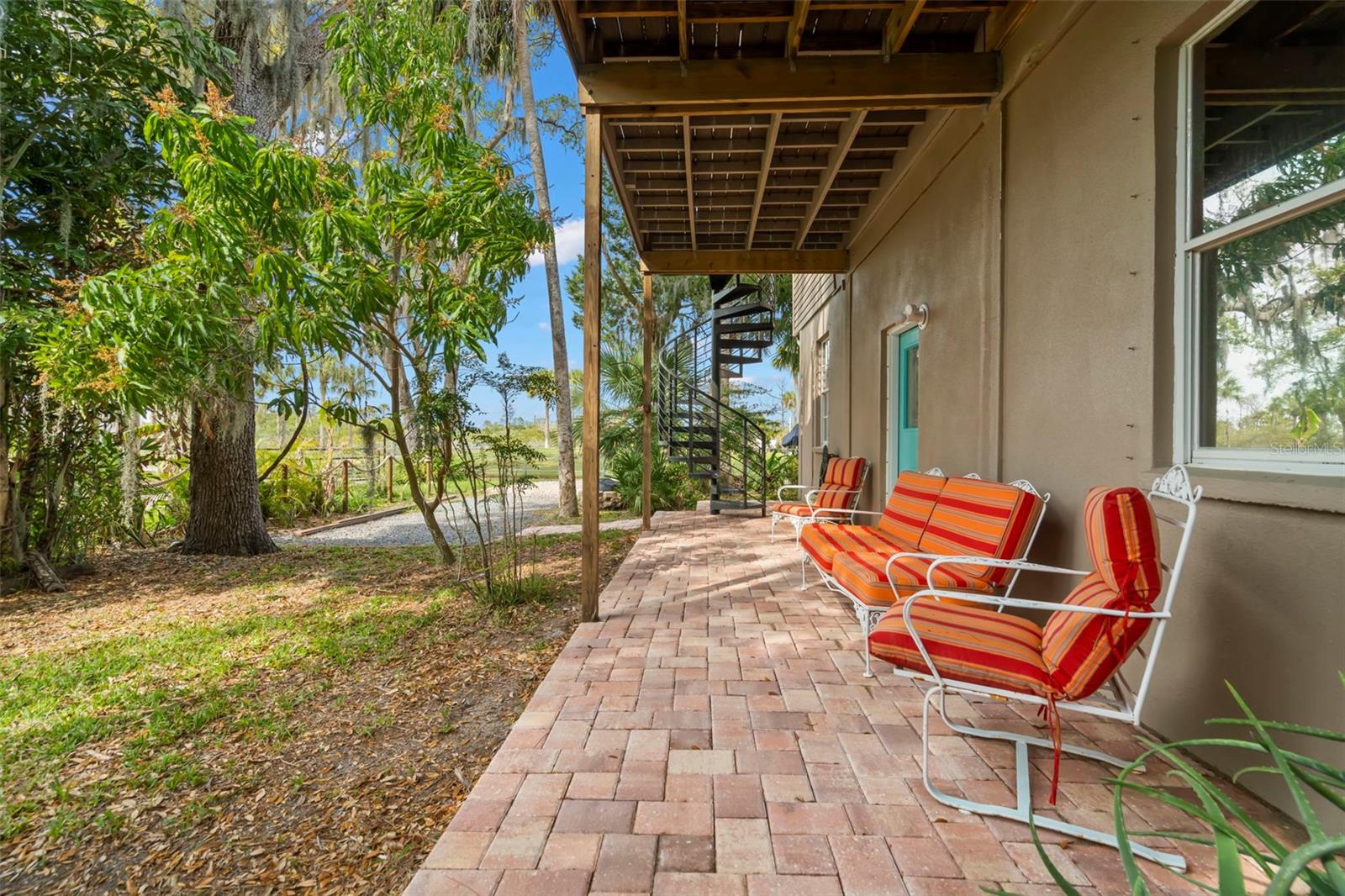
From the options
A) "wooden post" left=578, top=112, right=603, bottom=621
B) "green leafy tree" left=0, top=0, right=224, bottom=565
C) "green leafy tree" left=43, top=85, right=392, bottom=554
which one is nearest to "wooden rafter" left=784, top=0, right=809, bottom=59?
"wooden post" left=578, top=112, right=603, bottom=621

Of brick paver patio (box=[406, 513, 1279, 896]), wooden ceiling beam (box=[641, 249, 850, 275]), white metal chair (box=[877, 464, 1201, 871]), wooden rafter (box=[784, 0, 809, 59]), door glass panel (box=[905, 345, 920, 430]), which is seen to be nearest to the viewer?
brick paver patio (box=[406, 513, 1279, 896])

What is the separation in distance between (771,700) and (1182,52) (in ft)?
9.35

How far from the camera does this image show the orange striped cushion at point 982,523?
295cm

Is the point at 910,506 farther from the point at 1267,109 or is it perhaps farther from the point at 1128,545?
the point at 1267,109

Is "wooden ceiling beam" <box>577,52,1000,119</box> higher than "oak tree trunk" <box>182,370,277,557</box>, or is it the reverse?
"wooden ceiling beam" <box>577,52,1000,119</box>

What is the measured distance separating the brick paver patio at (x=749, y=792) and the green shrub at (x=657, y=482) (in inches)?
276

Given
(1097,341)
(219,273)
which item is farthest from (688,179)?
(1097,341)

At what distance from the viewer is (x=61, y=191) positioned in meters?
5.00

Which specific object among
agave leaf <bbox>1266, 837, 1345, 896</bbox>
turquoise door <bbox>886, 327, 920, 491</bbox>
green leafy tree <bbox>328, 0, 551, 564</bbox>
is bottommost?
agave leaf <bbox>1266, 837, 1345, 896</bbox>

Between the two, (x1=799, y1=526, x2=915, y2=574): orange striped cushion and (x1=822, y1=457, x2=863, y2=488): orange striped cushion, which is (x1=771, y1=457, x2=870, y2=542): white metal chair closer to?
(x1=822, y1=457, x2=863, y2=488): orange striped cushion

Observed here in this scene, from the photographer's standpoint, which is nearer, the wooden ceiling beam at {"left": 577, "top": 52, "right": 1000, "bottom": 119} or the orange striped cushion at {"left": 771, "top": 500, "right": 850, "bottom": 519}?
the wooden ceiling beam at {"left": 577, "top": 52, "right": 1000, "bottom": 119}

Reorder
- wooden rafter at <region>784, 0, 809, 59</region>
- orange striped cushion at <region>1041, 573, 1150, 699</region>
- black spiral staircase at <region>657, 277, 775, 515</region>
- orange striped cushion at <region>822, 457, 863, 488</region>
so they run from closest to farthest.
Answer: orange striped cushion at <region>1041, 573, 1150, 699</region>
wooden rafter at <region>784, 0, 809, 59</region>
orange striped cushion at <region>822, 457, 863, 488</region>
black spiral staircase at <region>657, 277, 775, 515</region>

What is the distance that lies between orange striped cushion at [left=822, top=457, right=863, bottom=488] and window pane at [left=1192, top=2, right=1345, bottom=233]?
3.95 meters

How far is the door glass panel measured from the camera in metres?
5.23
